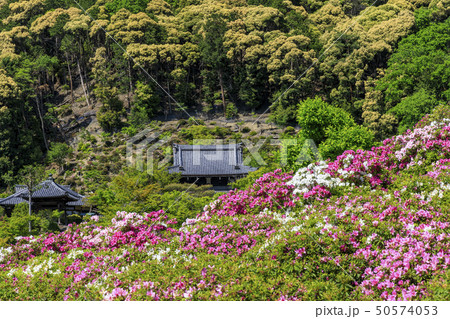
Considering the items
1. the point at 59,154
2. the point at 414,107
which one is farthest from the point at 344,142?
the point at 59,154

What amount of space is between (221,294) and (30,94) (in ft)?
113

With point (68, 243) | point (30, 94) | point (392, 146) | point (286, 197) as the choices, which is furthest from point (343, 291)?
point (30, 94)

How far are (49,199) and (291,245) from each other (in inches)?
814

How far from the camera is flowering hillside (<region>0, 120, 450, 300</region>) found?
4348mm

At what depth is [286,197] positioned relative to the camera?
7254mm

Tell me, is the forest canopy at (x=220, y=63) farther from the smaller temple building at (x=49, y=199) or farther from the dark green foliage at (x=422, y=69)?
the smaller temple building at (x=49, y=199)

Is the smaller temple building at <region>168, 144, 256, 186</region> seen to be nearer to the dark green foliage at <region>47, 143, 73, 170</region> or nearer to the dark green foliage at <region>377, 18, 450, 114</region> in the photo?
the dark green foliage at <region>47, 143, 73, 170</region>

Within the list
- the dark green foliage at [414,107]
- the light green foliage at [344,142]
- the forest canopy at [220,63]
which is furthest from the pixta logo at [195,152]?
the dark green foliage at [414,107]

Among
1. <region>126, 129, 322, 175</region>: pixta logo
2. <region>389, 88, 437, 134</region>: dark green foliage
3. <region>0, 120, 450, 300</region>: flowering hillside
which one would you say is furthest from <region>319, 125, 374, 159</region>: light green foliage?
<region>0, 120, 450, 300</region>: flowering hillside

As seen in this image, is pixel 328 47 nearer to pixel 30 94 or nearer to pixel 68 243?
pixel 30 94

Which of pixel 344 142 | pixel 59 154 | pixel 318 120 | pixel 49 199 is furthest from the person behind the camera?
pixel 59 154

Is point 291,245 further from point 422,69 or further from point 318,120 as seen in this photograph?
point 422,69

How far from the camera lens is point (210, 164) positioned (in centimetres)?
2658

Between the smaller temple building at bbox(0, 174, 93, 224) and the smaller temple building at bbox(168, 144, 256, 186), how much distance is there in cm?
537
